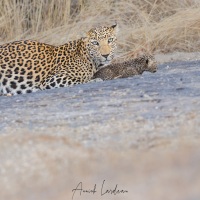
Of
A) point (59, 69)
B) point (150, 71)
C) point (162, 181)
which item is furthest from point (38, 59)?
point (162, 181)

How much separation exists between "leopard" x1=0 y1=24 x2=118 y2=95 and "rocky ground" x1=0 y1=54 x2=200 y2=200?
1.02 m

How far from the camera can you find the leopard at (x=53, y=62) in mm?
12922

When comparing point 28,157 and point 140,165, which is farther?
point 28,157

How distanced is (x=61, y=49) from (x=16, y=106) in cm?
247

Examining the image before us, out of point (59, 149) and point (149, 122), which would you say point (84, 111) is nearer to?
point (149, 122)

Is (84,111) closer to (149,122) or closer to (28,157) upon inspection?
(149,122)

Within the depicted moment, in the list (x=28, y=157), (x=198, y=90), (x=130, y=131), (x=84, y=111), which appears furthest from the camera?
(x=198, y=90)

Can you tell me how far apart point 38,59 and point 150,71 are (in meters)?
1.66

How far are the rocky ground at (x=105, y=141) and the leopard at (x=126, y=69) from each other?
4.15 feet

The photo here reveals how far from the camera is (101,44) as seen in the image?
12938 millimetres

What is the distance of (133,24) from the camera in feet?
56.3

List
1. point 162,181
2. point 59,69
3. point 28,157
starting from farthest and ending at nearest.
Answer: point 59,69 → point 28,157 → point 162,181
